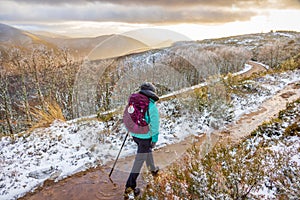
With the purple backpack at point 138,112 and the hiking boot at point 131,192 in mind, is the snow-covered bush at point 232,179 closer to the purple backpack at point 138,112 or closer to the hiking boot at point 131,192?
the hiking boot at point 131,192

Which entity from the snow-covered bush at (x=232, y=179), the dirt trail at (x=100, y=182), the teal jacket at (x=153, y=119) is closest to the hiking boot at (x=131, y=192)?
the dirt trail at (x=100, y=182)

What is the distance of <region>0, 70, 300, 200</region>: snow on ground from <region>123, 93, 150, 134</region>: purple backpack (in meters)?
2.34

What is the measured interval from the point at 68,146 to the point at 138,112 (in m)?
3.50

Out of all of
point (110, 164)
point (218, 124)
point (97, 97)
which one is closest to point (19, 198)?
point (110, 164)

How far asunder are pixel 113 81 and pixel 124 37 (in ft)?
32.5

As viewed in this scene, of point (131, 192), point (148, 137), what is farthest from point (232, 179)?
point (131, 192)

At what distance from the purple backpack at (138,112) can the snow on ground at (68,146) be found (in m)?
2.34

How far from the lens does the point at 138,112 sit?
11.5 ft

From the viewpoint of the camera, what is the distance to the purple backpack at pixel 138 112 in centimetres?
348

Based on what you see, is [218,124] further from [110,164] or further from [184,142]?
[110,164]

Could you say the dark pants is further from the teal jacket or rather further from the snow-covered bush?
the snow-covered bush

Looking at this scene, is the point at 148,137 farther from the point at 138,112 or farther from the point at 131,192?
the point at 131,192

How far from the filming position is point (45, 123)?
7473mm

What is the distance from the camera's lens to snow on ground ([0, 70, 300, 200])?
4812 mm
